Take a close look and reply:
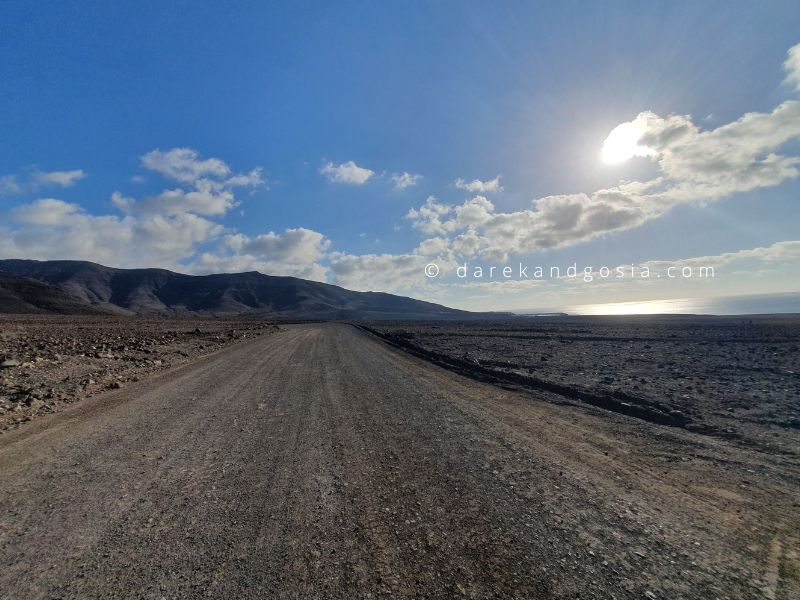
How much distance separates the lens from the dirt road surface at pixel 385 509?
3564 millimetres

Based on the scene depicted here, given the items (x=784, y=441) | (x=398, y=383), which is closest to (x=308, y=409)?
(x=398, y=383)

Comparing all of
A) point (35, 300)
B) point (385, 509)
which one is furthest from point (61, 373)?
point (35, 300)

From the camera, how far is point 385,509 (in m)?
4.79

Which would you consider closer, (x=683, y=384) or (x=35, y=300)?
(x=683, y=384)

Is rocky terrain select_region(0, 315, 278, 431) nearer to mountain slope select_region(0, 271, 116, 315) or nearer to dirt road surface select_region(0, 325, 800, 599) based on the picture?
dirt road surface select_region(0, 325, 800, 599)

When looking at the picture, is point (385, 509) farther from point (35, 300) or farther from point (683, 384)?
point (35, 300)

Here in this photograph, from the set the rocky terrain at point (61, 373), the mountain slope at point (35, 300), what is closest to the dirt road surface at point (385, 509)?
the rocky terrain at point (61, 373)

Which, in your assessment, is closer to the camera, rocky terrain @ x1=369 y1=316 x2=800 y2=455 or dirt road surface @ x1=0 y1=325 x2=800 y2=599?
dirt road surface @ x1=0 y1=325 x2=800 y2=599

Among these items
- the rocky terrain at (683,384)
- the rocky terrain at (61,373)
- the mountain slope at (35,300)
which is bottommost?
the rocky terrain at (61,373)

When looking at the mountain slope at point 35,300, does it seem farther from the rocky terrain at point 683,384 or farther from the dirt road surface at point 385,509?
the dirt road surface at point 385,509

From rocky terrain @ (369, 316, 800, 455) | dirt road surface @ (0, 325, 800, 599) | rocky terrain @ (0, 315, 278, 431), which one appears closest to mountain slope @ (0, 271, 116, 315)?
rocky terrain @ (0, 315, 278, 431)

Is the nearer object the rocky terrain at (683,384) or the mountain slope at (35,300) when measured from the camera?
the rocky terrain at (683,384)

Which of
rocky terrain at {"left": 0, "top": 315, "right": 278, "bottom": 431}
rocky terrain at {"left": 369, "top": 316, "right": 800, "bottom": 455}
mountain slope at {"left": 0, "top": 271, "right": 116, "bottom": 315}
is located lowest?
rocky terrain at {"left": 0, "top": 315, "right": 278, "bottom": 431}

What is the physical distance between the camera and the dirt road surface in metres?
3.56
